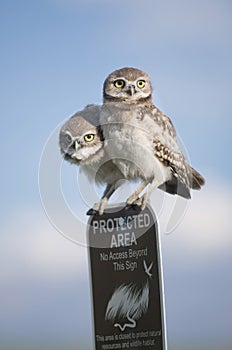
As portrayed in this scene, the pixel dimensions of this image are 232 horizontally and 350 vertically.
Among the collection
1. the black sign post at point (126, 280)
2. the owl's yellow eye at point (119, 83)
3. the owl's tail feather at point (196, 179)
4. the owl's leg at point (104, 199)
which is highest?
the owl's yellow eye at point (119, 83)

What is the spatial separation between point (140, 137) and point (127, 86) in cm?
30

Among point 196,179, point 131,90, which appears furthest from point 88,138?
point 196,179

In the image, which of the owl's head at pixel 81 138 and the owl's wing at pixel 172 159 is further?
the owl's wing at pixel 172 159

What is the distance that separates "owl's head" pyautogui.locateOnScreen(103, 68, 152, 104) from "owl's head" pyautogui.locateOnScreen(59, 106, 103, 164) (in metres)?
0.24

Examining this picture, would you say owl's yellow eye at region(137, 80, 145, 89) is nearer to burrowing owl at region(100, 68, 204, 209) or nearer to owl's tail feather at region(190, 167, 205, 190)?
burrowing owl at region(100, 68, 204, 209)

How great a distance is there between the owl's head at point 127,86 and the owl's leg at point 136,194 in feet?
1.55

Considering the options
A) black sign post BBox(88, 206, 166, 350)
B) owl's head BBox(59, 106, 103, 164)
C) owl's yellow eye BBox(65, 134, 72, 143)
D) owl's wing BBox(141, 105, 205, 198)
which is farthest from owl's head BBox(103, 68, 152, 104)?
black sign post BBox(88, 206, 166, 350)

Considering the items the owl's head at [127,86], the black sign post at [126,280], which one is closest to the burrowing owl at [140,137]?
the owl's head at [127,86]

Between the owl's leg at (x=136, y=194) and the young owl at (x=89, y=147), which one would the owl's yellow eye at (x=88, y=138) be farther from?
the owl's leg at (x=136, y=194)

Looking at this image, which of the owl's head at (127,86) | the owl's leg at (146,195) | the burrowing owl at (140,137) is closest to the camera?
the owl's leg at (146,195)

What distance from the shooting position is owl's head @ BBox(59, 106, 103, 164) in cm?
327

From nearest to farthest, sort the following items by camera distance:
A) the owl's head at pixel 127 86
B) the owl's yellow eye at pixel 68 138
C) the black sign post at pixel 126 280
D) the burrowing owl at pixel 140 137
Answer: the black sign post at pixel 126 280 < the owl's yellow eye at pixel 68 138 < the burrowing owl at pixel 140 137 < the owl's head at pixel 127 86

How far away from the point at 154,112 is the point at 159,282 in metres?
1.16

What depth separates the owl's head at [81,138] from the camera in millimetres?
3271
